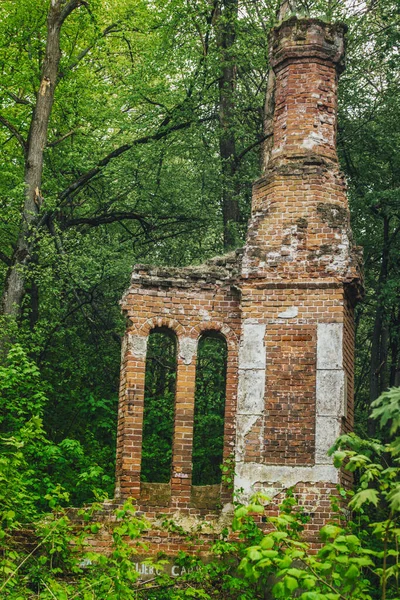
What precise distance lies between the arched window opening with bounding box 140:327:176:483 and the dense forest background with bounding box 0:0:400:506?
0.78 meters

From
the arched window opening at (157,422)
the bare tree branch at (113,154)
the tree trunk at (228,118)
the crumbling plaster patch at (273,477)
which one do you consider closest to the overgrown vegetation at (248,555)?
the crumbling plaster patch at (273,477)

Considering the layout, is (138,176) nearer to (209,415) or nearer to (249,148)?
(249,148)

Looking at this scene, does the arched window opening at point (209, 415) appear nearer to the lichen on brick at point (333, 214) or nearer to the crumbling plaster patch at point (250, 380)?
the crumbling plaster patch at point (250, 380)

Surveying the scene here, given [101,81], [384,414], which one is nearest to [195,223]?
[101,81]

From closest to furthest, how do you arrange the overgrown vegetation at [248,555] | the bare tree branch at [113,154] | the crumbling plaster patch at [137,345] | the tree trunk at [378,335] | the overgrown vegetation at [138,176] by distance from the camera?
1. the overgrown vegetation at [248,555]
2. the crumbling plaster patch at [137,345]
3. the overgrown vegetation at [138,176]
4. the tree trunk at [378,335]
5. the bare tree branch at [113,154]

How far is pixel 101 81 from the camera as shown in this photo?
20125 mm

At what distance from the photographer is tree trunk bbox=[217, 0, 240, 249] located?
57.8 feet

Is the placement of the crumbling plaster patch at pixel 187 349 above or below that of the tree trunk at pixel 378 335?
below

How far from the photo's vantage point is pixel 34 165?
15.9 metres

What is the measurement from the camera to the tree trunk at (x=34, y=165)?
1514 centimetres

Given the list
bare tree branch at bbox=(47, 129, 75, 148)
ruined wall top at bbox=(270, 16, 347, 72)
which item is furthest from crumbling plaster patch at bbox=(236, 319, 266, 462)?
bare tree branch at bbox=(47, 129, 75, 148)

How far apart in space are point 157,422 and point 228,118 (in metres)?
6.89

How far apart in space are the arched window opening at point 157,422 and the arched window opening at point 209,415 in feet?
2.05

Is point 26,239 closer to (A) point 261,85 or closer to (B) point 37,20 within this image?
(B) point 37,20
